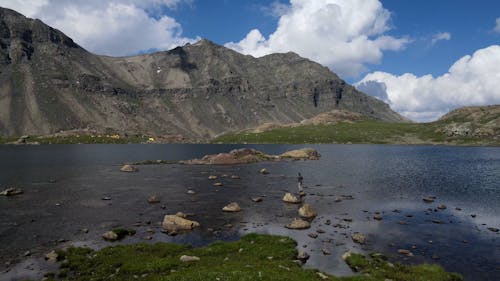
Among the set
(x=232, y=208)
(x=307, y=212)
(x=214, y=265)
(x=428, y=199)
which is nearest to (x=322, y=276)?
(x=214, y=265)

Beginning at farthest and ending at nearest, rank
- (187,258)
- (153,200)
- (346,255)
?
(153,200) → (346,255) → (187,258)

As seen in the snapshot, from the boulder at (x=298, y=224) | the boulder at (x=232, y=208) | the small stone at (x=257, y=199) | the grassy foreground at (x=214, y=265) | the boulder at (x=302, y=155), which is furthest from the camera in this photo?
the boulder at (x=302, y=155)

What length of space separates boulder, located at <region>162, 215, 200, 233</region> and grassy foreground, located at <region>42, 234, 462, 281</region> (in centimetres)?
781

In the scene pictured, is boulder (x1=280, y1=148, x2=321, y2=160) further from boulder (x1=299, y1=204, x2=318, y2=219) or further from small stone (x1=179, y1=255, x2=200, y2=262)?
small stone (x1=179, y1=255, x2=200, y2=262)

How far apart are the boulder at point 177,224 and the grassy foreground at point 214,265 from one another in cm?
A: 781

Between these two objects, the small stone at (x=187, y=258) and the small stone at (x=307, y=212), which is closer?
the small stone at (x=187, y=258)

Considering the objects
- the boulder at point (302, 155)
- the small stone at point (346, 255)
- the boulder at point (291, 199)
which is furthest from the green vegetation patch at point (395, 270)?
the boulder at point (302, 155)

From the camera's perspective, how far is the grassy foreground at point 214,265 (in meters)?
30.1

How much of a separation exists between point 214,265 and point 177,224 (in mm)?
17773

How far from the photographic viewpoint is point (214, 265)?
34.0 metres

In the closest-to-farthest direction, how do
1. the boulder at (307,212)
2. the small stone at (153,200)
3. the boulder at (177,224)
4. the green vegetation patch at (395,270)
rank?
the green vegetation patch at (395,270) → the boulder at (177,224) → the boulder at (307,212) → the small stone at (153,200)

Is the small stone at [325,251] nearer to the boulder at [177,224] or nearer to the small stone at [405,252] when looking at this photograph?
the small stone at [405,252]

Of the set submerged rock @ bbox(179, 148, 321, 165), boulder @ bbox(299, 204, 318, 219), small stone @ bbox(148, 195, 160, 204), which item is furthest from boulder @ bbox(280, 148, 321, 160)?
boulder @ bbox(299, 204, 318, 219)

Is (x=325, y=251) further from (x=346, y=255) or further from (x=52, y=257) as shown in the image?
(x=52, y=257)
